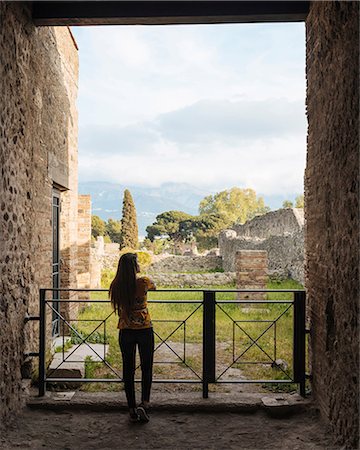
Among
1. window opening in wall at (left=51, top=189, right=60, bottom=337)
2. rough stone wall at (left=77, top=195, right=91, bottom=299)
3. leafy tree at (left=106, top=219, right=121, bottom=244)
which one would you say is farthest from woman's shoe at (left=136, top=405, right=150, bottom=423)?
leafy tree at (left=106, top=219, right=121, bottom=244)

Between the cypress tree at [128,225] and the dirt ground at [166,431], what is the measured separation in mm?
30583

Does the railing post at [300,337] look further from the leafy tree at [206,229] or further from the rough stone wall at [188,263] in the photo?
the leafy tree at [206,229]

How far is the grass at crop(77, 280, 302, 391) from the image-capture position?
580 centimetres

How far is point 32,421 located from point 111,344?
3.06 metres

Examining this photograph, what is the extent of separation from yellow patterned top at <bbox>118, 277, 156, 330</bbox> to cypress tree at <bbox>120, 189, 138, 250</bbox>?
30.7 m

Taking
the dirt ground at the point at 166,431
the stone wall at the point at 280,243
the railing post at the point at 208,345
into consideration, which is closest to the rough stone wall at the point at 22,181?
the dirt ground at the point at 166,431

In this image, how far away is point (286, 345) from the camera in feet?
23.4

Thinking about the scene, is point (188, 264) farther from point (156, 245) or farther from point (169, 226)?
point (169, 226)

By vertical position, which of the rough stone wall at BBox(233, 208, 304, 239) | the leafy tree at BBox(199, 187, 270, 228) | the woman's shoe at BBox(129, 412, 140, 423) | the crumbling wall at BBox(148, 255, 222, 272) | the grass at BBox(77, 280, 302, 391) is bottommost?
the woman's shoe at BBox(129, 412, 140, 423)

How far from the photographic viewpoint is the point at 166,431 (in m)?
4.19

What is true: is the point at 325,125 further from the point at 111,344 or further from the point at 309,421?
the point at 111,344

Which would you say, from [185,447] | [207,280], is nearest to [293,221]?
[207,280]

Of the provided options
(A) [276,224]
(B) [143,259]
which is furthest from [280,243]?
(B) [143,259]

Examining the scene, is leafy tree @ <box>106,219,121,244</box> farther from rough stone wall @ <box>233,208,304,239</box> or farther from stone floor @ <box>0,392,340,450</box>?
stone floor @ <box>0,392,340,450</box>
